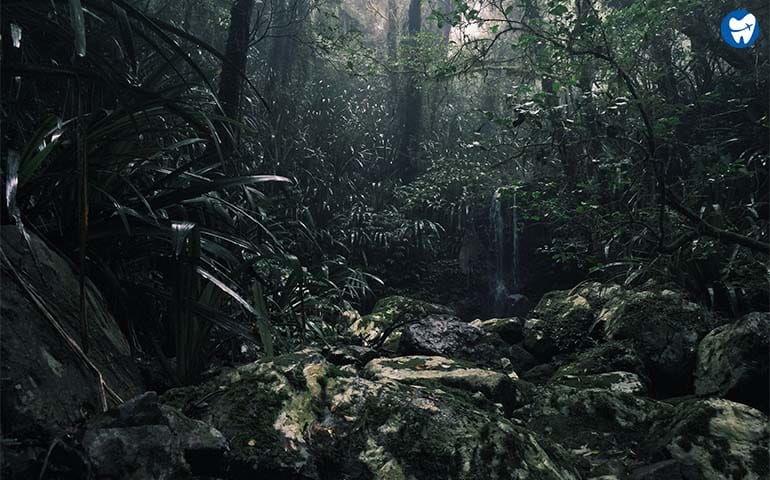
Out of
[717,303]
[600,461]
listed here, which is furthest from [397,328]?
[600,461]

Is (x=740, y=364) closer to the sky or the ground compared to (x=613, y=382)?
closer to the sky

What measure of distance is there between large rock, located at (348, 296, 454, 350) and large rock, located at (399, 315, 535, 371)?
453 mm

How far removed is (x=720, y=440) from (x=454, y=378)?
133 centimetres

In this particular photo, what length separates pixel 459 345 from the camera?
189 inches

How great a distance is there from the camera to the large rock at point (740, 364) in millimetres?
3393

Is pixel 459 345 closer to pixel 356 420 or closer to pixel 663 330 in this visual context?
pixel 663 330

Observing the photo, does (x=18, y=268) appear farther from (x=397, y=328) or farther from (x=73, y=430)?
(x=397, y=328)

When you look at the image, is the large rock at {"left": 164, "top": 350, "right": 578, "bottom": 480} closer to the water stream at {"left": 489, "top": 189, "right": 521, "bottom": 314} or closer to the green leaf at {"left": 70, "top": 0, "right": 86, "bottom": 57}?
the green leaf at {"left": 70, "top": 0, "right": 86, "bottom": 57}

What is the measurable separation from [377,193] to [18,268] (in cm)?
978

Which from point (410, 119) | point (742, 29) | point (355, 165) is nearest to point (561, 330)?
point (742, 29)

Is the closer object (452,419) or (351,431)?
(351,431)

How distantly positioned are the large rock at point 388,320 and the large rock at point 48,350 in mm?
3645

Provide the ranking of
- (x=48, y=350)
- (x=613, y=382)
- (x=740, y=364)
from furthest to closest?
(x=613, y=382) → (x=740, y=364) → (x=48, y=350)

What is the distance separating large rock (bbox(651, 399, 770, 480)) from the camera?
7.93 ft
